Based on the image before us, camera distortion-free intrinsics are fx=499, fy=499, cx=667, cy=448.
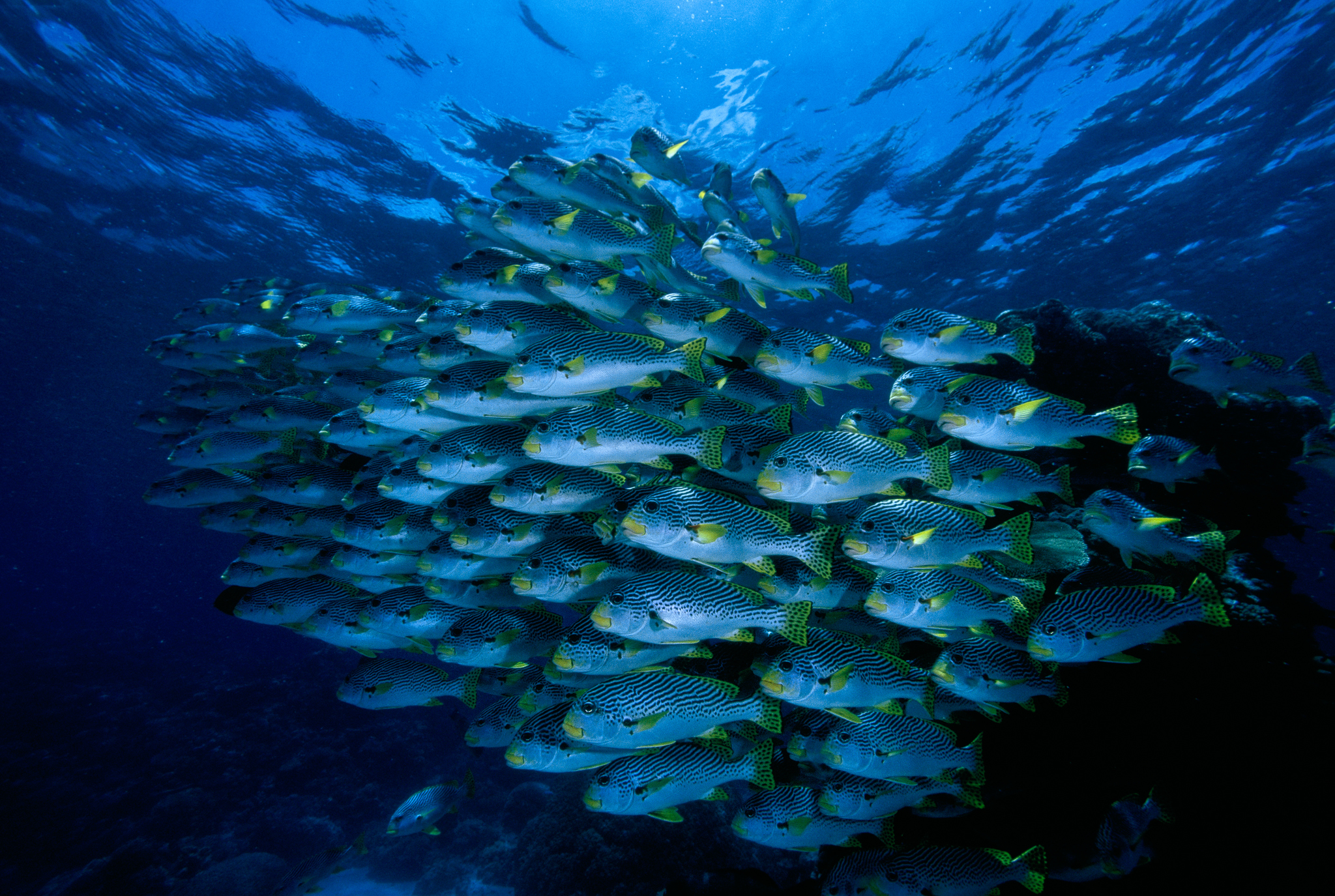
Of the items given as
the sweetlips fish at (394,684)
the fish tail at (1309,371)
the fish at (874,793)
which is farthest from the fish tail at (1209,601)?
the sweetlips fish at (394,684)

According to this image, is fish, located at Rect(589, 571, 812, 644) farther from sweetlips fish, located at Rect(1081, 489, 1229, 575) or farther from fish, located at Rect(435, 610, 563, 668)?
sweetlips fish, located at Rect(1081, 489, 1229, 575)

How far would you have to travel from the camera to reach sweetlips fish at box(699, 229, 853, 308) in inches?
167

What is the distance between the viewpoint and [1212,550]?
146 inches

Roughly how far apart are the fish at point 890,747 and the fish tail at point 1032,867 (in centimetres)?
90

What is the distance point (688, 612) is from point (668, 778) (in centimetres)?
139

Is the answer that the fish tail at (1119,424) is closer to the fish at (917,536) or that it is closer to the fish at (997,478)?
the fish at (997,478)

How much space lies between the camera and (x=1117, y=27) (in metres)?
11.2

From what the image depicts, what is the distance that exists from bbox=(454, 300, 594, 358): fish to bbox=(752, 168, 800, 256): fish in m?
2.78

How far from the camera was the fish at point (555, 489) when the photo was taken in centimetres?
384

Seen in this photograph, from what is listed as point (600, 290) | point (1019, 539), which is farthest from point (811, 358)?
point (1019, 539)

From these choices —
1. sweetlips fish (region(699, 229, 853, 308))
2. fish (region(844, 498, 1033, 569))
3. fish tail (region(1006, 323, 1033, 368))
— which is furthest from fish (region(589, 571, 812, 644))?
fish tail (region(1006, 323, 1033, 368))

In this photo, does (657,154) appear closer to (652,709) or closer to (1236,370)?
(652,709)

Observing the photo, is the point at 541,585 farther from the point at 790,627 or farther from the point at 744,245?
the point at 744,245

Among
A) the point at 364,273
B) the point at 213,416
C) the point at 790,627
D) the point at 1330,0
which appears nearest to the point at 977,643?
the point at 790,627
